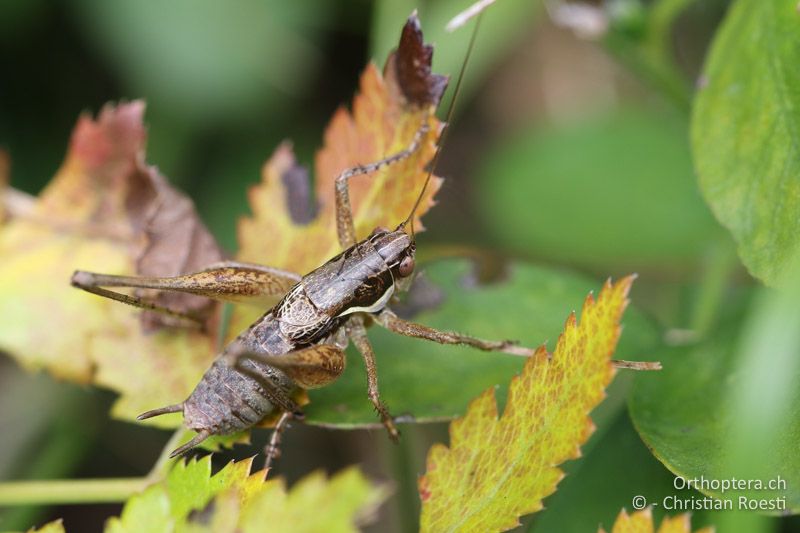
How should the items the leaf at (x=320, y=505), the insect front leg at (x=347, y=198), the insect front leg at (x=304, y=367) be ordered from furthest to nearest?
1. the insect front leg at (x=347, y=198)
2. the insect front leg at (x=304, y=367)
3. the leaf at (x=320, y=505)

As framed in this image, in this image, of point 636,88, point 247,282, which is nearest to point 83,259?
point 247,282

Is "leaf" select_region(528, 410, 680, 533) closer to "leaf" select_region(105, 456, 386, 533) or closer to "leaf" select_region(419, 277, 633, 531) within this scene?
"leaf" select_region(419, 277, 633, 531)

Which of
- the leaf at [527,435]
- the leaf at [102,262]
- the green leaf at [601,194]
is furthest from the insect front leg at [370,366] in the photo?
the green leaf at [601,194]

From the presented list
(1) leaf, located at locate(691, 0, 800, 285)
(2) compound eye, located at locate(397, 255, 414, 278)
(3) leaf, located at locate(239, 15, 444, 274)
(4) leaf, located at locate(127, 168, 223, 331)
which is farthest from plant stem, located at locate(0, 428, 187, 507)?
(1) leaf, located at locate(691, 0, 800, 285)

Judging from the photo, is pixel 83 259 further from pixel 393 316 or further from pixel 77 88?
pixel 77 88

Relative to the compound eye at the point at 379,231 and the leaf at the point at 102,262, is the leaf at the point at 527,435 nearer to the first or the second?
the compound eye at the point at 379,231

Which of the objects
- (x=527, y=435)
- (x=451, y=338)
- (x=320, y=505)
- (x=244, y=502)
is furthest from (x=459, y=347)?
(x=320, y=505)
